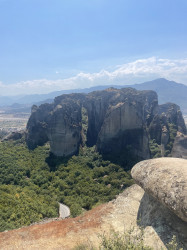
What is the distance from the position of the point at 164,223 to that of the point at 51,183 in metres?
33.3

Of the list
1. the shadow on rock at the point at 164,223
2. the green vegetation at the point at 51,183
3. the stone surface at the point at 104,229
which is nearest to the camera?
the shadow on rock at the point at 164,223

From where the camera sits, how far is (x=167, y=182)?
11734mm

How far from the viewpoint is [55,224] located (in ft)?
48.2

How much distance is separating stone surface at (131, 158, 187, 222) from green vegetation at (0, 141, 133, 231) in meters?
15.1

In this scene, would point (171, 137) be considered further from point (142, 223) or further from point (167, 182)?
point (167, 182)

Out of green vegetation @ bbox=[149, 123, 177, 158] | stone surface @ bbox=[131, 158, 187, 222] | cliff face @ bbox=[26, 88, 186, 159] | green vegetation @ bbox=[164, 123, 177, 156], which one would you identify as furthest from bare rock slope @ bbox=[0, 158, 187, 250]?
green vegetation @ bbox=[164, 123, 177, 156]

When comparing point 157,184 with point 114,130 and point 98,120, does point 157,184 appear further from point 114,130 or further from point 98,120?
point 98,120

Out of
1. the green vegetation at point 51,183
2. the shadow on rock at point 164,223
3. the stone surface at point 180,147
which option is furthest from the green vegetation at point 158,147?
the shadow on rock at point 164,223

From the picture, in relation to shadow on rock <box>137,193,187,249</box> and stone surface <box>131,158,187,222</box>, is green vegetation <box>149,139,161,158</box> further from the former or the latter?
stone surface <box>131,158,187,222</box>

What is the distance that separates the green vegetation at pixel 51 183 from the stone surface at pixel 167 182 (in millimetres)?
15075

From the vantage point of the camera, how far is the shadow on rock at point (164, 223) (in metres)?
11.2

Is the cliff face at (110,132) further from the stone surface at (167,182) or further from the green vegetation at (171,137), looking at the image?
the stone surface at (167,182)

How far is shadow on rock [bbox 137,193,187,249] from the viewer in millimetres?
11172

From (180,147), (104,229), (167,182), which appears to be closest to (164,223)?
(167,182)
